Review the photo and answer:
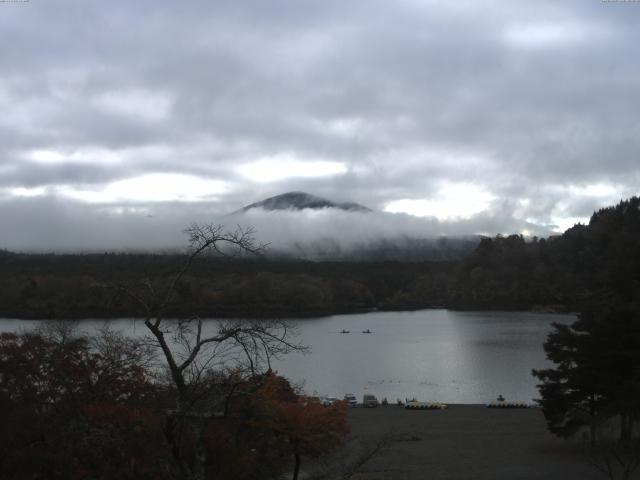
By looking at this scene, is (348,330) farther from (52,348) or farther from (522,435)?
(52,348)

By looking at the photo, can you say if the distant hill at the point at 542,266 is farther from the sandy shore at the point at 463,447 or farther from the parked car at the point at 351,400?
the sandy shore at the point at 463,447

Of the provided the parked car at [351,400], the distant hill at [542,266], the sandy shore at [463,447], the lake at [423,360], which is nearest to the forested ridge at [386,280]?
the distant hill at [542,266]

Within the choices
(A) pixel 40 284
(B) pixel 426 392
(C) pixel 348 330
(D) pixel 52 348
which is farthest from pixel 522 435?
(A) pixel 40 284

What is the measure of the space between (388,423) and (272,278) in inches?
1746

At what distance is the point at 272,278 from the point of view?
6166 centimetres

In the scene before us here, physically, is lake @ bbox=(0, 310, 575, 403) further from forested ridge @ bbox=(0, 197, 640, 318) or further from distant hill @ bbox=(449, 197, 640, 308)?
distant hill @ bbox=(449, 197, 640, 308)

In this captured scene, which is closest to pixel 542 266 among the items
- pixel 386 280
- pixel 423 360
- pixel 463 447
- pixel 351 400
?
pixel 386 280

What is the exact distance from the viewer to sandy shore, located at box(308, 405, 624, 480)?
12.1 metres

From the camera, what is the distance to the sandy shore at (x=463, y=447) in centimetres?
1213

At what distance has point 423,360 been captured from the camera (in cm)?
3250

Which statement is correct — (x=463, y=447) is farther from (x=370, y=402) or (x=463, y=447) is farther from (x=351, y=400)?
(x=351, y=400)

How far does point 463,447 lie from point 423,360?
18077 mm

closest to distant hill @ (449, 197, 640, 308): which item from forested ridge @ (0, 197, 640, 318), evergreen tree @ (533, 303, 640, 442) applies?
forested ridge @ (0, 197, 640, 318)

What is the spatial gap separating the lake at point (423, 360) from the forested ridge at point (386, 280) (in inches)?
263
